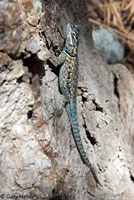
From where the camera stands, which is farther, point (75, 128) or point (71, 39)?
point (71, 39)

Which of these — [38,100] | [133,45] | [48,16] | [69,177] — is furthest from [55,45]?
[133,45]

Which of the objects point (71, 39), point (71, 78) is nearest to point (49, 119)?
point (71, 78)

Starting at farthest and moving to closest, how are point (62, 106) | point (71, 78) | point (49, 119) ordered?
1. point (71, 78)
2. point (62, 106)
3. point (49, 119)

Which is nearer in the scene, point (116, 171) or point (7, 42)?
point (7, 42)

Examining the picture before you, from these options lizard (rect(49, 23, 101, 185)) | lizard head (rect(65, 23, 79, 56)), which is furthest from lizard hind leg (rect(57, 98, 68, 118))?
lizard head (rect(65, 23, 79, 56))

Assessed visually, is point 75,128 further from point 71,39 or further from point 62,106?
point 71,39

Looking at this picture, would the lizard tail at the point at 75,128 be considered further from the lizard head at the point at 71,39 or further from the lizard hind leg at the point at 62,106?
the lizard head at the point at 71,39

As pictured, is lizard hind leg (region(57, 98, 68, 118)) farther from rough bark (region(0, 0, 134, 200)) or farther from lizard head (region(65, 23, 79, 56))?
lizard head (region(65, 23, 79, 56))

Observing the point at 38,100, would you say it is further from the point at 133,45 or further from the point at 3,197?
the point at 133,45
